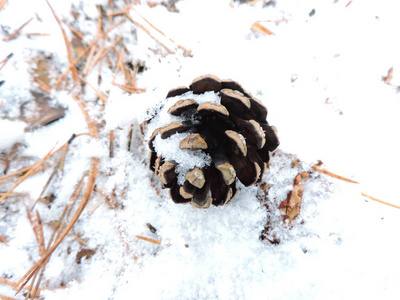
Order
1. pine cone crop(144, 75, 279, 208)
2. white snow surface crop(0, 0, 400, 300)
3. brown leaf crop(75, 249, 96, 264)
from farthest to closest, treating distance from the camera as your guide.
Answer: brown leaf crop(75, 249, 96, 264) < white snow surface crop(0, 0, 400, 300) < pine cone crop(144, 75, 279, 208)

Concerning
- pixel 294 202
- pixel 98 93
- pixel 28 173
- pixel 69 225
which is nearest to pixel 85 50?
pixel 98 93

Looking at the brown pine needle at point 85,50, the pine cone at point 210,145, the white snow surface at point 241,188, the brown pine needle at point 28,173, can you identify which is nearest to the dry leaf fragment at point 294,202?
the white snow surface at point 241,188

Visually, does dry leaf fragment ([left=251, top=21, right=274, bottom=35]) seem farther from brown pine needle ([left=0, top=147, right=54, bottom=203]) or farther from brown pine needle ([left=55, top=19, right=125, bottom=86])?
brown pine needle ([left=0, top=147, right=54, bottom=203])

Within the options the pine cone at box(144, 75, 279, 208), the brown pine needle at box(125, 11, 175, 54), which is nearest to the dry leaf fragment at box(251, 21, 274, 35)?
the brown pine needle at box(125, 11, 175, 54)

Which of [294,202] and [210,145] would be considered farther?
[294,202]

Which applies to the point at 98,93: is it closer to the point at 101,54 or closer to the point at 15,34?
the point at 101,54

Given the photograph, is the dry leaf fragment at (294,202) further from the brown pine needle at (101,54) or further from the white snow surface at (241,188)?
the brown pine needle at (101,54)
